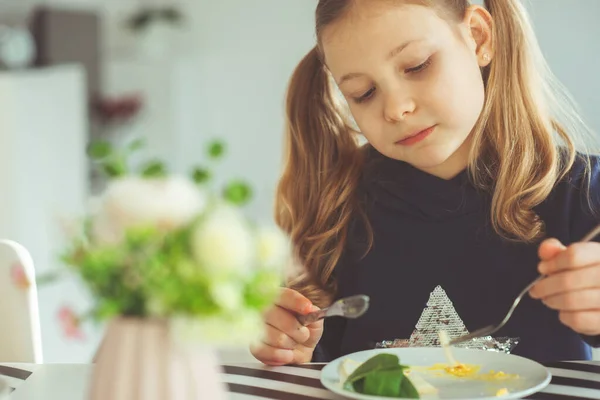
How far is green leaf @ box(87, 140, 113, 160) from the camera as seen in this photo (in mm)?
663

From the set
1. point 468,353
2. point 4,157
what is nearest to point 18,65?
point 4,157

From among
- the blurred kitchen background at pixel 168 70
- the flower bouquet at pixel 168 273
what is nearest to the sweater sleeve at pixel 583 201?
the flower bouquet at pixel 168 273

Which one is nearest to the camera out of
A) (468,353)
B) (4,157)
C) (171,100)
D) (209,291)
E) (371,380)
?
(209,291)

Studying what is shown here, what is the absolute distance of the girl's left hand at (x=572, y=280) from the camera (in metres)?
0.95

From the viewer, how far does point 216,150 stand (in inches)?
25.6

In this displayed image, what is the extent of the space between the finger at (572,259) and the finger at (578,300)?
1.4 inches

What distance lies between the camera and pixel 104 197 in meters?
0.68

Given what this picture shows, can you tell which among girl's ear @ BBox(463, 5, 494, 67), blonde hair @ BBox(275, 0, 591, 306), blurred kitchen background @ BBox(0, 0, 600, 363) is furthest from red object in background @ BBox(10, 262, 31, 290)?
blurred kitchen background @ BBox(0, 0, 600, 363)

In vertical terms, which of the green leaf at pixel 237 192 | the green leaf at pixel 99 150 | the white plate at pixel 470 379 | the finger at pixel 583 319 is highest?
the green leaf at pixel 99 150

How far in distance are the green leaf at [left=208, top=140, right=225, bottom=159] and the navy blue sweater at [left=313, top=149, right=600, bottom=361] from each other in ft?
2.67

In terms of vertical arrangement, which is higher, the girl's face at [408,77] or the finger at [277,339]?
the girl's face at [408,77]

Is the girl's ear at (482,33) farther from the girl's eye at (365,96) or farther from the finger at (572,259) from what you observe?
the finger at (572,259)

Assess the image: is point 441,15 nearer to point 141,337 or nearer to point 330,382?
point 330,382

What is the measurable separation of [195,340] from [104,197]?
0.46 ft
